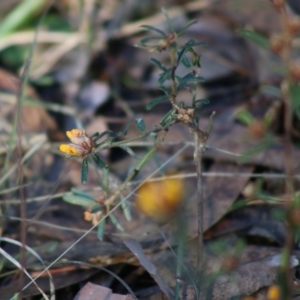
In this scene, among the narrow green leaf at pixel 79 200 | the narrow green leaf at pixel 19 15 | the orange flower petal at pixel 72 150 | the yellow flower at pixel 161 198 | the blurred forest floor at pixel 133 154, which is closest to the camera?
the orange flower petal at pixel 72 150

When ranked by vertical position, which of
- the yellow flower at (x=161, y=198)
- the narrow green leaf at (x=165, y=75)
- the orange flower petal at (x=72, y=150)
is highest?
the narrow green leaf at (x=165, y=75)

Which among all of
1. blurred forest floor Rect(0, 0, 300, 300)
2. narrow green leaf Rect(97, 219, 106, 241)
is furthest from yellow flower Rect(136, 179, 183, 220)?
narrow green leaf Rect(97, 219, 106, 241)

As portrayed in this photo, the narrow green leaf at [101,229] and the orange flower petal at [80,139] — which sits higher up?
the orange flower petal at [80,139]

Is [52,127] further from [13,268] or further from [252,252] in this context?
[252,252]

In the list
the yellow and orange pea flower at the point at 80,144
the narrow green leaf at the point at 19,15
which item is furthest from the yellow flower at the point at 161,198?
the narrow green leaf at the point at 19,15

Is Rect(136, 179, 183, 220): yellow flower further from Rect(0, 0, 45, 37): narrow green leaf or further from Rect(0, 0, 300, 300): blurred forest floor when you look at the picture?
Rect(0, 0, 45, 37): narrow green leaf

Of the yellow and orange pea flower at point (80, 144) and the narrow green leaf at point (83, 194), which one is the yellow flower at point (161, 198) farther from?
the yellow and orange pea flower at point (80, 144)

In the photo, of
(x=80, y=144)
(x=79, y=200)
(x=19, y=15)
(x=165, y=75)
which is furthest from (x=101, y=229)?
(x=19, y=15)

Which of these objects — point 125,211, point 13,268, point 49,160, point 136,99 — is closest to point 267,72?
point 136,99

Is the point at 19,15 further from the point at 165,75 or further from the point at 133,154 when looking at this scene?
the point at 165,75
